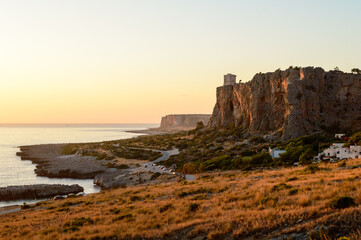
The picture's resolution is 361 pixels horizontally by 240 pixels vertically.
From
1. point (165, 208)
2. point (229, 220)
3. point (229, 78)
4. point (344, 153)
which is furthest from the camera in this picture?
point (229, 78)

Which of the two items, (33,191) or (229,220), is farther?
(33,191)

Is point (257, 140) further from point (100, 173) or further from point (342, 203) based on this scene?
point (342, 203)

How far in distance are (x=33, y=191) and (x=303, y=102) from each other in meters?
54.7

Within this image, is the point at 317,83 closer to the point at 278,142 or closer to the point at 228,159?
the point at 278,142

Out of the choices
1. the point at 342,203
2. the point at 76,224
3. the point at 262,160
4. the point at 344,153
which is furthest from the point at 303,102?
the point at 76,224

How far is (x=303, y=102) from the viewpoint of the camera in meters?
61.2

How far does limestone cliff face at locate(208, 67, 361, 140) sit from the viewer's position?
60406 mm

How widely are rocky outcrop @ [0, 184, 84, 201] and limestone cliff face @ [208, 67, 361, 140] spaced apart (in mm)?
43956

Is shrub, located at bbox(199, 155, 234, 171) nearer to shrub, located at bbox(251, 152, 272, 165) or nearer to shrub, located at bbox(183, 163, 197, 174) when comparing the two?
shrub, located at bbox(183, 163, 197, 174)

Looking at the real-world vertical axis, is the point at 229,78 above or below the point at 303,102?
above

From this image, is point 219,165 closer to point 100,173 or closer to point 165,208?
point 100,173

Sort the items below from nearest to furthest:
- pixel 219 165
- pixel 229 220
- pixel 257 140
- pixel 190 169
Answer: pixel 229 220 < pixel 190 169 < pixel 219 165 < pixel 257 140

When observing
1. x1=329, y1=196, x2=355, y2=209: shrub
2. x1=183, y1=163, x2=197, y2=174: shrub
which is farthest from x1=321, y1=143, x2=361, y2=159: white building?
x1=329, y1=196, x2=355, y2=209: shrub

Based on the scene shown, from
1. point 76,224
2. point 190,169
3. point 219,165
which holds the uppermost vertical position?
point 76,224
